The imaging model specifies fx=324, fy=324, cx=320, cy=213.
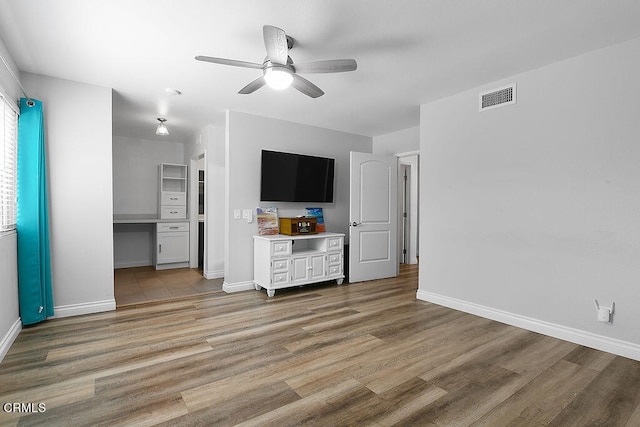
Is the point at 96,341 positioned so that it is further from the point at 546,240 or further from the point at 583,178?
the point at 583,178

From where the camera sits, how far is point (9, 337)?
2674mm

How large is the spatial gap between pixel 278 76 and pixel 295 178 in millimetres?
2567

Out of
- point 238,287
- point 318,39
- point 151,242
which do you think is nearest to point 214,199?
point 238,287

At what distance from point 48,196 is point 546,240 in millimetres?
4898

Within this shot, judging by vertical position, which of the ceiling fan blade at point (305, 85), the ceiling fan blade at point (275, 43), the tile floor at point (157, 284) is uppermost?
the ceiling fan blade at point (275, 43)

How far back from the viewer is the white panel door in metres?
5.04

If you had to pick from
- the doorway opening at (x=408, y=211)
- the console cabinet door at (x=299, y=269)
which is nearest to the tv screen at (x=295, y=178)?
the console cabinet door at (x=299, y=269)

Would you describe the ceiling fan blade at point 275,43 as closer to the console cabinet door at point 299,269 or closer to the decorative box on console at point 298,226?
the decorative box on console at point 298,226

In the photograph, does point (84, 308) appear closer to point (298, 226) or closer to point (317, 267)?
point (298, 226)

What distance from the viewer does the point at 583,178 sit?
2807 millimetres

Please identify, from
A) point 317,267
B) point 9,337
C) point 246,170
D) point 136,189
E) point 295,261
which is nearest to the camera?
point 9,337

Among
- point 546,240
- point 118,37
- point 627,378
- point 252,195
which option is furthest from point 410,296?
point 118,37

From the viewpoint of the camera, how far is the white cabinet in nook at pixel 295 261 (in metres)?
4.32

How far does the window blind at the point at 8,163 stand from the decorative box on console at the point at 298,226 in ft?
9.43
